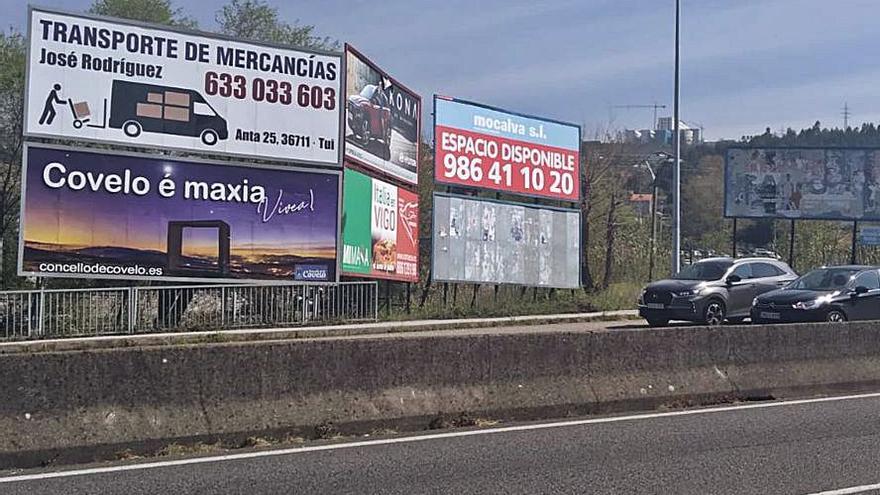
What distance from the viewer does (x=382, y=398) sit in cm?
1008

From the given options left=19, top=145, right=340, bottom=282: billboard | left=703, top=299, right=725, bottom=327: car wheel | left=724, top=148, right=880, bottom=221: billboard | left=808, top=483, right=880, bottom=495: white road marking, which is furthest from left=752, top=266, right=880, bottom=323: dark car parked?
left=724, top=148, right=880, bottom=221: billboard

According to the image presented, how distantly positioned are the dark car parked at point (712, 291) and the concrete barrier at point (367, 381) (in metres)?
9.40

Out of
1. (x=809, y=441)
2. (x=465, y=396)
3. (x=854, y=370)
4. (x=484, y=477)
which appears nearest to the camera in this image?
(x=484, y=477)

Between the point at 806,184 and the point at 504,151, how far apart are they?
14349mm

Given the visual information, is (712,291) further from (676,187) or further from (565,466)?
(565,466)

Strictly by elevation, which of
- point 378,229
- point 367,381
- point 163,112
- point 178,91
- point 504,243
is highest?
point 178,91

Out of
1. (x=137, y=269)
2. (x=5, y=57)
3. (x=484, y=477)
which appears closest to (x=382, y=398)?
(x=484, y=477)

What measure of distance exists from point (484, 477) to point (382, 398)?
7.19 ft

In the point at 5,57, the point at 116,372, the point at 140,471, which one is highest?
the point at 5,57

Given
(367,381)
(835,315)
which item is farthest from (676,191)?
(367,381)

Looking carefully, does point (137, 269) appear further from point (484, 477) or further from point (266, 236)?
point (484, 477)

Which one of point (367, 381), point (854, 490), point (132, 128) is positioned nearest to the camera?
point (854, 490)

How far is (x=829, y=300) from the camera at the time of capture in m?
20.7

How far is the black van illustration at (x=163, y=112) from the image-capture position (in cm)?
2345
